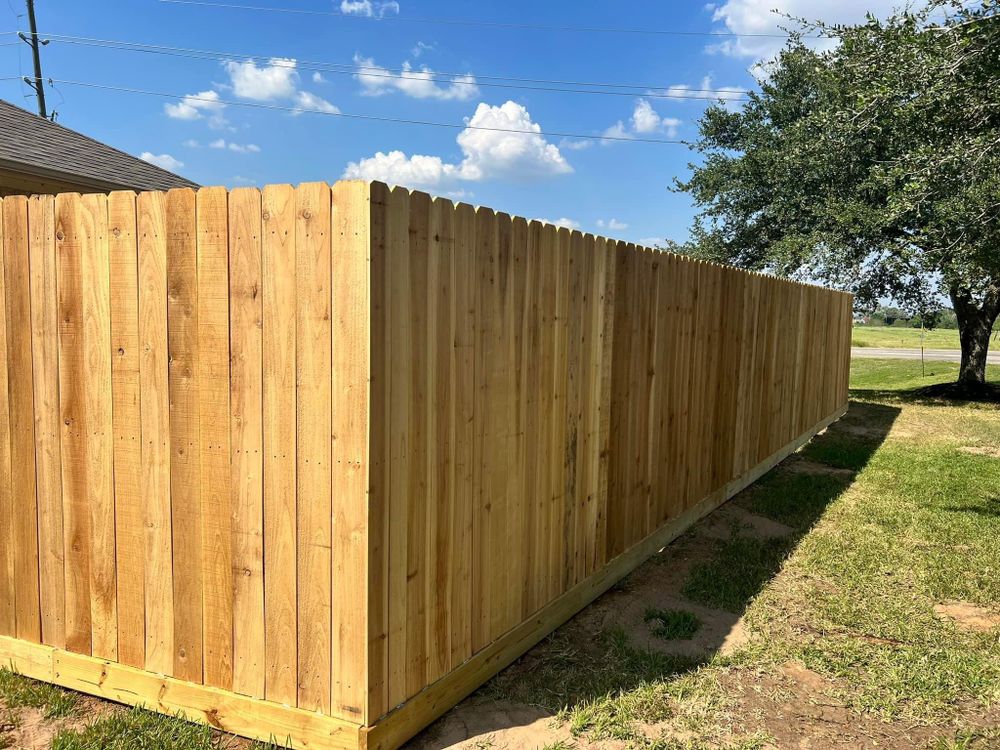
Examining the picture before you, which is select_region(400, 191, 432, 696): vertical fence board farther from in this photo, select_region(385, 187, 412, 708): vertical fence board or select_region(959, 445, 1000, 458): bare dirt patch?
select_region(959, 445, 1000, 458): bare dirt patch

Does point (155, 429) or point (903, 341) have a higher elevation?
point (155, 429)

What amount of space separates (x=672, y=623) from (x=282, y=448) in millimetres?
2286

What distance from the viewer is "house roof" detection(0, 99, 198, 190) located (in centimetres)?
732

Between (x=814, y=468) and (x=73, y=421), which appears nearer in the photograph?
(x=73, y=421)

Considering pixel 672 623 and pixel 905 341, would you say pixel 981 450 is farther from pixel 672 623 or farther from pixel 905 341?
pixel 905 341

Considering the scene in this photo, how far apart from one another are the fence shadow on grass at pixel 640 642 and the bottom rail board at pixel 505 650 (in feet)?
0.16

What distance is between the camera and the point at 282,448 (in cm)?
252

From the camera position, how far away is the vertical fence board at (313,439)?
2389 millimetres

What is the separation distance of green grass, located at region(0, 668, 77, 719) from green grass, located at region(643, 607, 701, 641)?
263 cm

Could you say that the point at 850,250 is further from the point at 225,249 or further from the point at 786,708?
the point at 225,249

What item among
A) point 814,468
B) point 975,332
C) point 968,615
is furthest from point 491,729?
point 975,332

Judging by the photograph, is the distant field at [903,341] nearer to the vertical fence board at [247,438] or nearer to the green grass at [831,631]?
the green grass at [831,631]

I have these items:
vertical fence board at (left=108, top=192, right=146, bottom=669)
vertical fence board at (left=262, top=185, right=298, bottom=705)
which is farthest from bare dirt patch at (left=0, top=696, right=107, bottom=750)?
vertical fence board at (left=262, top=185, right=298, bottom=705)

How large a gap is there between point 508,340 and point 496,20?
34537mm
